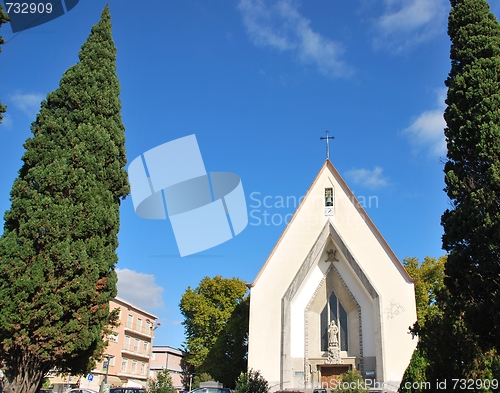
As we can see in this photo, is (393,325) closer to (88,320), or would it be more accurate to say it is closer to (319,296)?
(319,296)

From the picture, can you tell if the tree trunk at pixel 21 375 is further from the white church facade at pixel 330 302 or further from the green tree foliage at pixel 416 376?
the white church facade at pixel 330 302

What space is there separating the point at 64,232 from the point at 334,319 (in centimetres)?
1805

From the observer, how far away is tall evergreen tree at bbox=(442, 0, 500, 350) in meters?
11.6

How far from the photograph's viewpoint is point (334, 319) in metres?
26.4

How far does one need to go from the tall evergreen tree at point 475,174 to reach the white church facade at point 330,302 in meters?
12.6

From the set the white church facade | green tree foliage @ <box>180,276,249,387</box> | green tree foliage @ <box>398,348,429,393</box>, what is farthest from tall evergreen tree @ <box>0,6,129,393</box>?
green tree foliage @ <box>180,276,249,387</box>

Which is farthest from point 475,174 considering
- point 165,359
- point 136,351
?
point 165,359

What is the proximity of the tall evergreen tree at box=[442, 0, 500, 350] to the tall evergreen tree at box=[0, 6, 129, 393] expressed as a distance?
10617 millimetres

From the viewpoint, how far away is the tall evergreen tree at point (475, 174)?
38.0 ft

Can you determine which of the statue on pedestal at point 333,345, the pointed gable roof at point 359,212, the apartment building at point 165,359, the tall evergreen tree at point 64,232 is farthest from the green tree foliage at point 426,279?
the apartment building at point 165,359

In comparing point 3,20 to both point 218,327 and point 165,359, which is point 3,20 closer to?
point 218,327

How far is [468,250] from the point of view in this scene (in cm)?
1210

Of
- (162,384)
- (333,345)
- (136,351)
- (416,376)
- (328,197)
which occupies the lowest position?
(162,384)

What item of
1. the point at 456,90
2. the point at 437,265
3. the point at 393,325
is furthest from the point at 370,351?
the point at 456,90
